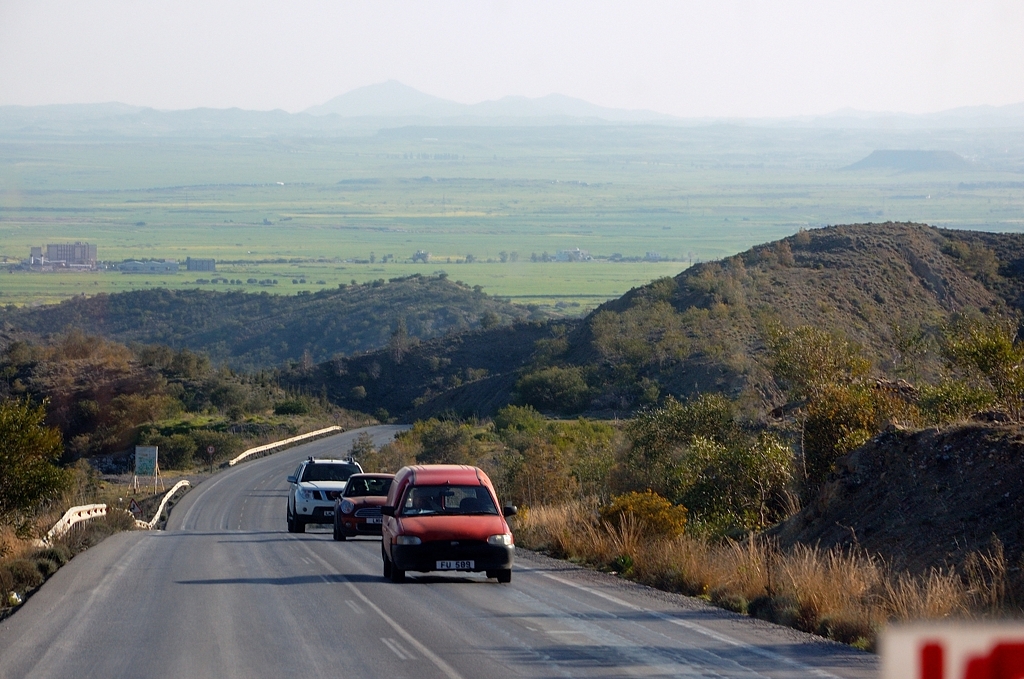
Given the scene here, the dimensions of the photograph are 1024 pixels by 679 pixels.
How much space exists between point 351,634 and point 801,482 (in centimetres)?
1142

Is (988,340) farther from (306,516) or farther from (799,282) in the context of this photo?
(799,282)

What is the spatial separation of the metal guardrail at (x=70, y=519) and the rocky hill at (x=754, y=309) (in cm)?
2762

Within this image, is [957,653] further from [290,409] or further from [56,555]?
[290,409]

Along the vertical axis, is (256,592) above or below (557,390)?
above

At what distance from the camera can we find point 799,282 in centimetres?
6819

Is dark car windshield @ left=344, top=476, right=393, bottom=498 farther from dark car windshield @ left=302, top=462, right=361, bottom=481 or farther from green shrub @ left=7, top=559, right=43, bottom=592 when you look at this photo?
green shrub @ left=7, top=559, right=43, bottom=592

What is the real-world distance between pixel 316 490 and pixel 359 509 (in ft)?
16.5

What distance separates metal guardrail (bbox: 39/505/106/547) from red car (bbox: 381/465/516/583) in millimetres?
7767

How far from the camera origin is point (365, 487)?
24.8m

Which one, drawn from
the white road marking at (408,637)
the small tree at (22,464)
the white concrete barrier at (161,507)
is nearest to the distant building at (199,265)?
the white concrete barrier at (161,507)

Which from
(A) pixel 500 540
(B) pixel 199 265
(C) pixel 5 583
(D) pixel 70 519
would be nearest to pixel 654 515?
(A) pixel 500 540

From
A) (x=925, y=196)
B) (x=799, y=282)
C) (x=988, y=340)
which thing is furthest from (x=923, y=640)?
(x=925, y=196)

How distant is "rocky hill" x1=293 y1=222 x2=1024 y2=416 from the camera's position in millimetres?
57625

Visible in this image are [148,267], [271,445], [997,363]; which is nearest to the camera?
[997,363]
